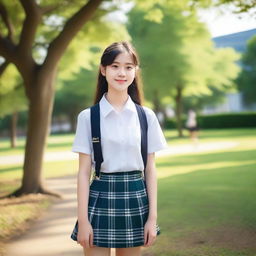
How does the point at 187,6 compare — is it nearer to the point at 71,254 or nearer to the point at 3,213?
the point at 3,213

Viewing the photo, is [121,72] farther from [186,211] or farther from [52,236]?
[186,211]

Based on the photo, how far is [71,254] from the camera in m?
5.46

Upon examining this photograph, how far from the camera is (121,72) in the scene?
280 cm

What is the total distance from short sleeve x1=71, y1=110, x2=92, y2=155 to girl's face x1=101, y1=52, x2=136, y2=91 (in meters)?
0.26

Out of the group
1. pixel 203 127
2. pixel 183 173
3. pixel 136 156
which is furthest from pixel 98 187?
pixel 203 127

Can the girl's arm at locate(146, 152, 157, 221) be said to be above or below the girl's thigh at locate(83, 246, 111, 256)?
above

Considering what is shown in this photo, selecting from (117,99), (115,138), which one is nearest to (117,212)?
(115,138)

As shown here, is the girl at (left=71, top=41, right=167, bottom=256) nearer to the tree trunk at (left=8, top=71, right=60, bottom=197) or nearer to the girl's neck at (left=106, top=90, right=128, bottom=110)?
the girl's neck at (left=106, top=90, right=128, bottom=110)

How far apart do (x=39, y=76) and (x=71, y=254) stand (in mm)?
5104

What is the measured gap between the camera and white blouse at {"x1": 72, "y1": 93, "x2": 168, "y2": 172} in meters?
2.75

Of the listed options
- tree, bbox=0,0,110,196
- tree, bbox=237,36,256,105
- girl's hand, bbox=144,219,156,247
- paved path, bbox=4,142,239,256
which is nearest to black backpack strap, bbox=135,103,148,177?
girl's hand, bbox=144,219,156,247

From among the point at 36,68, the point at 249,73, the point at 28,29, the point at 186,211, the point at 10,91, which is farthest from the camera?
the point at 249,73

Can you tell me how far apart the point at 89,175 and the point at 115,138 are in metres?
0.29

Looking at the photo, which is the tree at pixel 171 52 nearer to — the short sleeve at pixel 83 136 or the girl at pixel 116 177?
the girl at pixel 116 177
